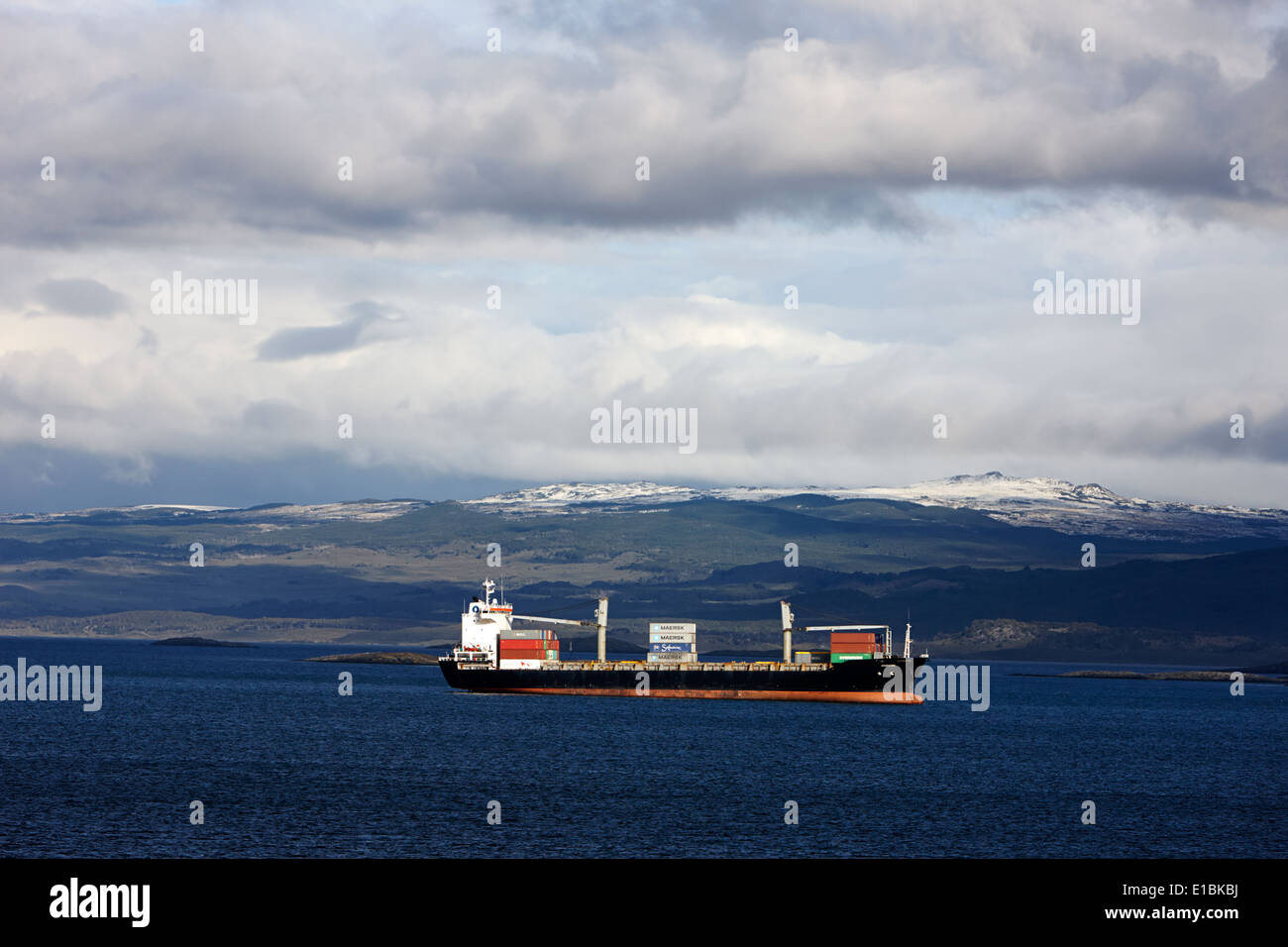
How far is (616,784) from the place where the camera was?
72.1m

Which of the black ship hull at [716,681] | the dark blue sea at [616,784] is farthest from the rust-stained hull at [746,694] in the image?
the dark blue sea at [616,784]

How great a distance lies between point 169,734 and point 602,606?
253ft

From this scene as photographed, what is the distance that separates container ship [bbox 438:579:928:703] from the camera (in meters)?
147

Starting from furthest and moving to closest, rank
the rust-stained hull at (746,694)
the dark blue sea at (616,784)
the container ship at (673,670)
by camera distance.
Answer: the rust-stained hull at (746,694) < the container ship at (673,670) < the dark blue sea at (616,784)

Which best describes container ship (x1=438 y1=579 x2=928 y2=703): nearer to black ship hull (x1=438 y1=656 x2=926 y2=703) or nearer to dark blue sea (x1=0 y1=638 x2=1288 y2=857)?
black ship hull (x1=438 y1=656 x2=926 y2=703)

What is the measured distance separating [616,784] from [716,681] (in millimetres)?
79958

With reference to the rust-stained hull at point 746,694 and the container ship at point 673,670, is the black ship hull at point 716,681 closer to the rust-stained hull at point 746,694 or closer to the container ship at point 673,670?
the rust-stained hull at point 746,694

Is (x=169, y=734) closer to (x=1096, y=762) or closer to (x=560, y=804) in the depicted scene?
(x=560, y=804)

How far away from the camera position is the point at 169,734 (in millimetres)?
99938

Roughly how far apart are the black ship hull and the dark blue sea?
41.0 ft

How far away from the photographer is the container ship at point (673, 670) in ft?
481

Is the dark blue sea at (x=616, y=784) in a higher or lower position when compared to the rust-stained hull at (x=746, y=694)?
higher

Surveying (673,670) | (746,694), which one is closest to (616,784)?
(746,694)

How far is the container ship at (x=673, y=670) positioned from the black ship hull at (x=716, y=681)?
0.33 feet
